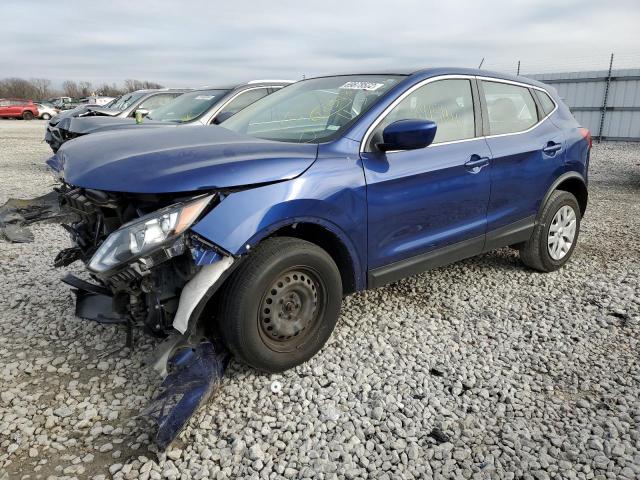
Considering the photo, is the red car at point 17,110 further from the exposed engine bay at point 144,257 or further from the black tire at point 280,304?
the black tire at point 280,304

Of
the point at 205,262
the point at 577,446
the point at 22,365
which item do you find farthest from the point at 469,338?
the point at 22,365

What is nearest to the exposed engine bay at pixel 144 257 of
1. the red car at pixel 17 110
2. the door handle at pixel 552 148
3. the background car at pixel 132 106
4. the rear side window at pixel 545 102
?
the door handle at pixel 552 148

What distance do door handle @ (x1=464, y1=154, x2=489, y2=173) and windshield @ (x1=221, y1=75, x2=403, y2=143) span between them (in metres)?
0.77

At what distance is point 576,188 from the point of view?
4715mm

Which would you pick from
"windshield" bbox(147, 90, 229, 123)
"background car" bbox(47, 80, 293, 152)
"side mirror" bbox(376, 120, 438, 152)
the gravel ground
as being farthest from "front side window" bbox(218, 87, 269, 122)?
"side mirror" bbox(376, 120, 438, 152)

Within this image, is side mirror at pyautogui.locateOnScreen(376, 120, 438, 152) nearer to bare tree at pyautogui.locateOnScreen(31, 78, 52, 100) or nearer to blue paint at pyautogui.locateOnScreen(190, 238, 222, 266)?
blue paint at pyautogui.locateOnScreen(190, 238, 222, 266)

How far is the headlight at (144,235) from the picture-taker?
2.37m

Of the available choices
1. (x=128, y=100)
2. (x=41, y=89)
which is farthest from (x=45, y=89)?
(x=128, y=100)

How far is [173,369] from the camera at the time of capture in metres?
2.60

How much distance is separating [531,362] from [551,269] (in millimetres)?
1751

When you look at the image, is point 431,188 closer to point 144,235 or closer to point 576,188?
point 144,235

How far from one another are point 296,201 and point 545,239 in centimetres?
277

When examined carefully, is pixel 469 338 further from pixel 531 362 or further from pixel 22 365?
pixel 22 365

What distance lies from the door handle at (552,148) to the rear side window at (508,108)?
0.75 feet
